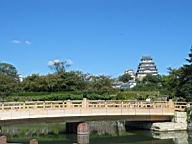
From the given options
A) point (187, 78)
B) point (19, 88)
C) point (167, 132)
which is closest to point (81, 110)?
point (167, 132)

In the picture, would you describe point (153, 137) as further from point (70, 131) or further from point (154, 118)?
point (70, 131)

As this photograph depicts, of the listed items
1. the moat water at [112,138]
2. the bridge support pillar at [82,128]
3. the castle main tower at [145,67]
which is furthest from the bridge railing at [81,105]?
the castle main tower at [145,67]

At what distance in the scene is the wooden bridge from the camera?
3441cm

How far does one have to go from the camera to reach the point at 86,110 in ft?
123

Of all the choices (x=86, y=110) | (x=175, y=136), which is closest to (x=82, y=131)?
(x=86, y=110)

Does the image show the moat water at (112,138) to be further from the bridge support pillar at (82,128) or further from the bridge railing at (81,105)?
the bridge railing at (81,105)

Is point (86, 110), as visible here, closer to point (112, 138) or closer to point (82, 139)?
point (82, 139)

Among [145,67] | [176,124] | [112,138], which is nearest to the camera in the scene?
[112,138]

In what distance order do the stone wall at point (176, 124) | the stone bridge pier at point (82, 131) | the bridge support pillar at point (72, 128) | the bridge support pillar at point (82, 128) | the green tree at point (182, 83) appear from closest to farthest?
the stone bridge pier at point (82, 131), the bridge support pillar at point (82, 128), the stone wall at point (176, 124), the bridge support pillar at point (72, 128), the green tree at point (182, 83)

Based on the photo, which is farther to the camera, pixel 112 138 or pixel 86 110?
pixel 112 138

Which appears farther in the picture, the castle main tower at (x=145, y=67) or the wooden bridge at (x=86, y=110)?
the castle main tower at (x=145, y=67)

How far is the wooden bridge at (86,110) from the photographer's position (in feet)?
113

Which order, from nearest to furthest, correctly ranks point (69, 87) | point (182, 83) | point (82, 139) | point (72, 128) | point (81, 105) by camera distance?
point (82, 139)
point (81, 105)
point (72, 128)
point (182, 83)
point (69, 87)

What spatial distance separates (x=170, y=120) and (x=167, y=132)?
2.37 metres
